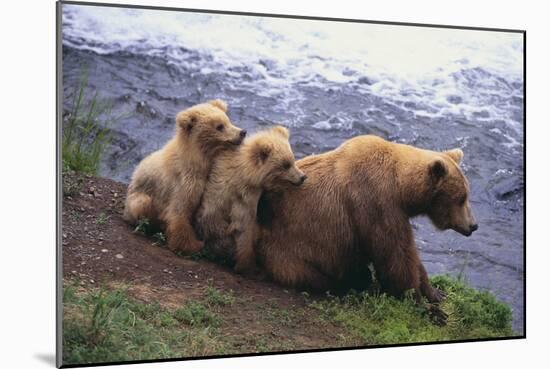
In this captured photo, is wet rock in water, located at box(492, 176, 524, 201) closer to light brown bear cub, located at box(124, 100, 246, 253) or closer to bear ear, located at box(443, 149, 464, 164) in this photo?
bear ear, located at box(443, 149, 464, 164)

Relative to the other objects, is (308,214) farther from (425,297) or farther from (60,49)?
(60,49)

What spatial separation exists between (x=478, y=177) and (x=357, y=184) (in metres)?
1.15

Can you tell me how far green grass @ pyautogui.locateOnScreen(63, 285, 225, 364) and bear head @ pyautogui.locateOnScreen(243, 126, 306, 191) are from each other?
0.95 m

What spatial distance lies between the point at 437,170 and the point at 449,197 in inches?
9.7

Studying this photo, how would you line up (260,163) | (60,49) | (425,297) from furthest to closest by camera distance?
1. (425,297)
2. (260,163)
3. (60,49)

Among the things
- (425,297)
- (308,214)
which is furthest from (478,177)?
(308,214)

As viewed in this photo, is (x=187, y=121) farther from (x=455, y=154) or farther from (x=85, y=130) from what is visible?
(x=455, y=154)

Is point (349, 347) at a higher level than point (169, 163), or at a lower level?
lower

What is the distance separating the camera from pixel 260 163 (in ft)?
18.7

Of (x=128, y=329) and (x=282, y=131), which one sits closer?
(x=128, y=329)

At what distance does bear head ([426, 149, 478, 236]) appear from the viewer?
5.93 meters

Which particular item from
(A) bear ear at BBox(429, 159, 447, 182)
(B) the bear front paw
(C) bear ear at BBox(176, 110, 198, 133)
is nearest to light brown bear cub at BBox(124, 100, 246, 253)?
(C) bear ear at BBox(176, 110, 198, 133)

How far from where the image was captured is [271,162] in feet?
18.8

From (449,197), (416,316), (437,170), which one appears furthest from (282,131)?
(416,316)
